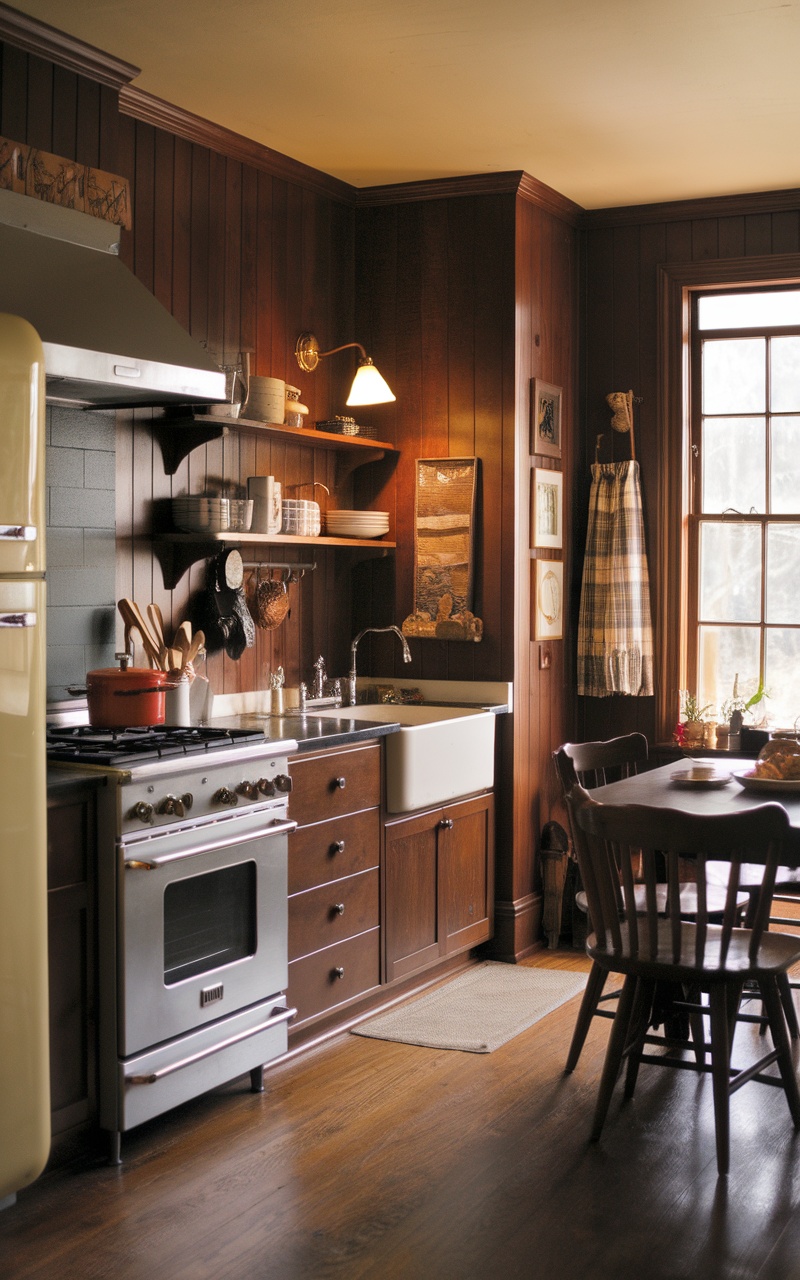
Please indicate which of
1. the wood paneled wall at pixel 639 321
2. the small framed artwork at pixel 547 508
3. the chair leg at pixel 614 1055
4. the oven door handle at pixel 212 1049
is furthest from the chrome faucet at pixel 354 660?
the chair leg at pixel 614 1055

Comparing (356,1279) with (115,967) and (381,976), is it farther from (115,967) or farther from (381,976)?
(381,976)

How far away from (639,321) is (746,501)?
84cm

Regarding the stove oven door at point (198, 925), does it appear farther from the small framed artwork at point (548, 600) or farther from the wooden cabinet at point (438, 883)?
the small framed artwork at point (548, 600)

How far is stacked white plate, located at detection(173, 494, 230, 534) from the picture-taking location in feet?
13.1

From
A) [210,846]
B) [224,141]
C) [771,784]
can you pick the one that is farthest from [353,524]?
[771,784]

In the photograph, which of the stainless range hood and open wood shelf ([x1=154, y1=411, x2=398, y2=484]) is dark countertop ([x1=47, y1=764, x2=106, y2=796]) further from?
open wood shelf ([x1=154, y1=411, x2=398, y2=484])

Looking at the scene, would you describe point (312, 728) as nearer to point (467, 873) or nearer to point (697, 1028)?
point (467, 873)

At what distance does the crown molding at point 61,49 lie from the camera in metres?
3.44

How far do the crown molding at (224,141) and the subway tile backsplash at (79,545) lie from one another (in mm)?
951

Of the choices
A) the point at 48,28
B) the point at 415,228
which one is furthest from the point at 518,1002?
the point at 48,28

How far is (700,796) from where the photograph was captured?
3.46 m

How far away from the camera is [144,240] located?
13.1 feet

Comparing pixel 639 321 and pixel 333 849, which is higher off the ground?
pixel 639 321

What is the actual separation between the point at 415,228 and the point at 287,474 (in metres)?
1.11
